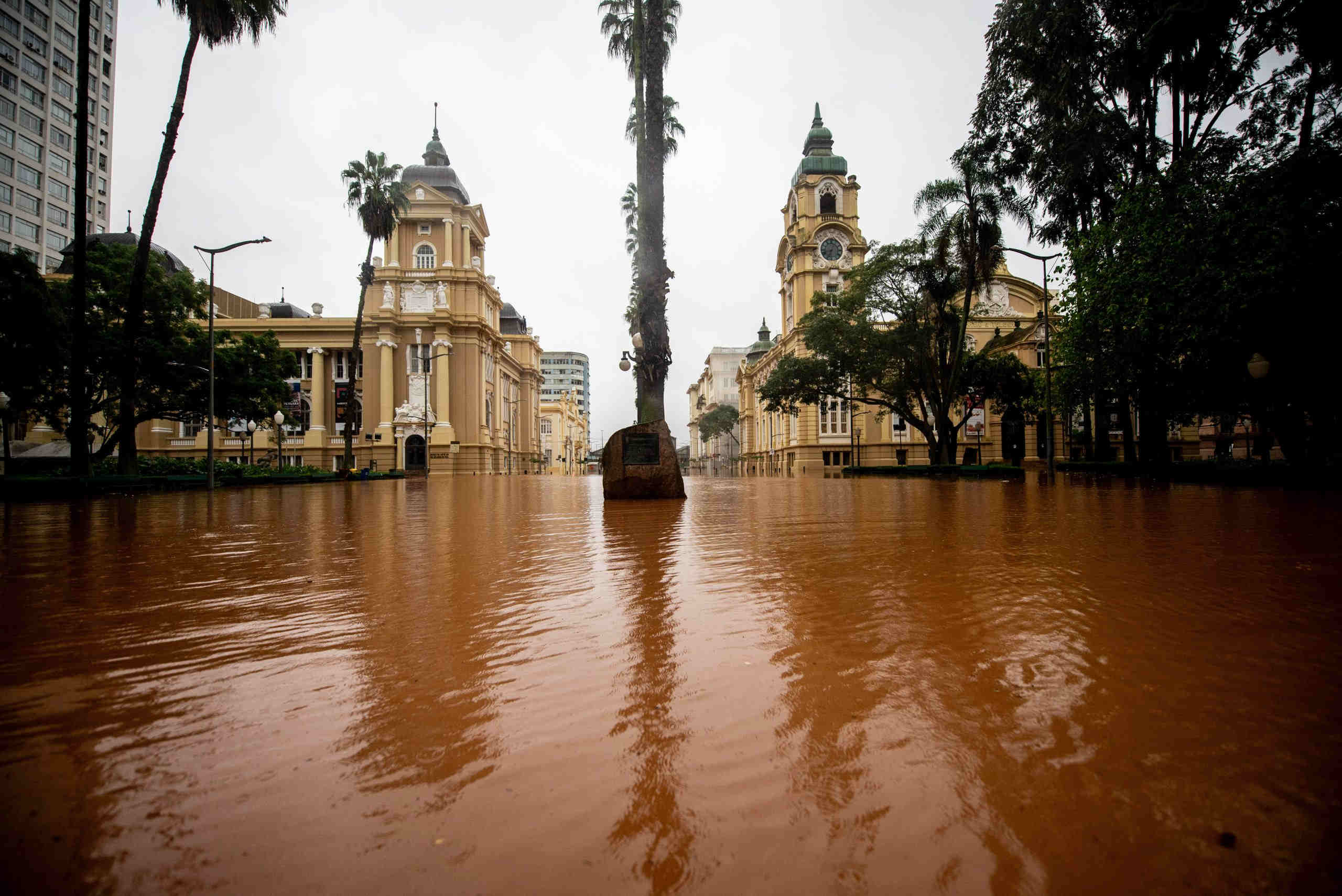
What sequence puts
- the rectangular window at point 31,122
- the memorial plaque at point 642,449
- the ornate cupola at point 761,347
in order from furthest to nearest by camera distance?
the ornate cupola at point 761,347, the rectangular window at point 31,122, the memorial plaque at point 642,449

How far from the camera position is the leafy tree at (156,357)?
22.4 meters

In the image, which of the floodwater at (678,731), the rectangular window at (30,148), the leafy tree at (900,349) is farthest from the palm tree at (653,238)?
the rectangular window at (30,148)

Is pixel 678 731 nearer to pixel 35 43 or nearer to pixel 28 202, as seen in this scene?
pixel 28 202

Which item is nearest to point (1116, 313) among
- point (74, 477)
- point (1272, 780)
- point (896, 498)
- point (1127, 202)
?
point (1127, 202)

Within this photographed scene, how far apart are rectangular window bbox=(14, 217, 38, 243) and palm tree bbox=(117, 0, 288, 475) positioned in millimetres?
56639

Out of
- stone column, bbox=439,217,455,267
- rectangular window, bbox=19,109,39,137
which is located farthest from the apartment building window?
rectangular window, bbox=19,109,39,137

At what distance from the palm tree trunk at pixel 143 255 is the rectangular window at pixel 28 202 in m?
57.3

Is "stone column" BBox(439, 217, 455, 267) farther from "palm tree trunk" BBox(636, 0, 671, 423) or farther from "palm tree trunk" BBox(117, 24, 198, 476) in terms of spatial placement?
"palm tree trunk" BBox(636, 0, 671, 423)

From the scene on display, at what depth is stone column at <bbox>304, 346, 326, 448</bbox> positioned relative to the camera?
164 ft

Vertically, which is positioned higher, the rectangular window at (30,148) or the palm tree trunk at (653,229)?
the rectangular window at (30,148)

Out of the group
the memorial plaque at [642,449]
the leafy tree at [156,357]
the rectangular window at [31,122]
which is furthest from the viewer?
the rectangular window at [31,122]

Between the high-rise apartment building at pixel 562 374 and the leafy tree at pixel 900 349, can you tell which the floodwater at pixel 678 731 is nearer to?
the leafy tree at pixel 900 349

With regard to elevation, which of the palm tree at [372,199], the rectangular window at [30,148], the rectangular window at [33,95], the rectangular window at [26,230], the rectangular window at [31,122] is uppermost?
the rectangular window at [33,95]

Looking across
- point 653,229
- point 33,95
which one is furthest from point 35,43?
point 653,229
